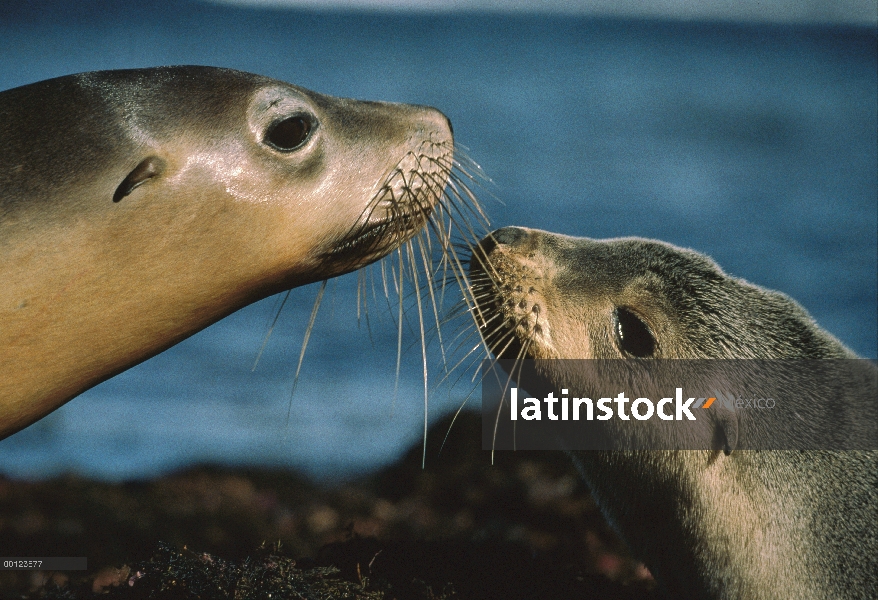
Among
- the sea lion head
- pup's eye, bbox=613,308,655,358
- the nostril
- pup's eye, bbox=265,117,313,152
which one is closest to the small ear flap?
pup's eye, bbox=265,117,313,152

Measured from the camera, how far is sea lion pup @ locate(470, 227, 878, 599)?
10.7ft

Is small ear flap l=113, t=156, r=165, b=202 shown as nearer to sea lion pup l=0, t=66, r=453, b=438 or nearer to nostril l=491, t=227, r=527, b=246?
sea lion pup l=0, t=66, r=453, b=438

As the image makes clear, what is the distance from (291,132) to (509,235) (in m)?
1.05

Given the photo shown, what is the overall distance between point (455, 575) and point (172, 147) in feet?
7.53

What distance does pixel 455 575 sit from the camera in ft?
12.2

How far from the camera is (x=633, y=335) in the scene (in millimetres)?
3451

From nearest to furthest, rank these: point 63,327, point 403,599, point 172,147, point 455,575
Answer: point 63,327 < point 172,147 < point 403,599 < point 455,575

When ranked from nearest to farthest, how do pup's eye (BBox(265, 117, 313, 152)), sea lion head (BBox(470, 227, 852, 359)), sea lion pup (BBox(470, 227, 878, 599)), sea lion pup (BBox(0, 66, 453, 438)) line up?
sea lion pup (BBox(0, 66, 453, 438)), pup's eye (BBox(265, 117, 313, 152)), sea lion pup (BBox(470, 227, 878, 599)), sea lion head (BBox(470, 227, 852, 359))

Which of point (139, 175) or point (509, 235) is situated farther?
point (509, 235)

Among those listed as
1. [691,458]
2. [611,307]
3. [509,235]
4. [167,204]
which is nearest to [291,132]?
[167,204]

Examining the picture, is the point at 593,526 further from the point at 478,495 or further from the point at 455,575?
the point at 455,575

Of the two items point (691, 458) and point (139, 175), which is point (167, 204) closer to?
point (139, 175)

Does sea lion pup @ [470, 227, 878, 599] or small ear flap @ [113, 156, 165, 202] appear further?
sea lion pup @ [470, 227, 878, 599]

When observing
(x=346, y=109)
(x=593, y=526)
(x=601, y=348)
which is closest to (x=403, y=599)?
(x=601, y=348)
